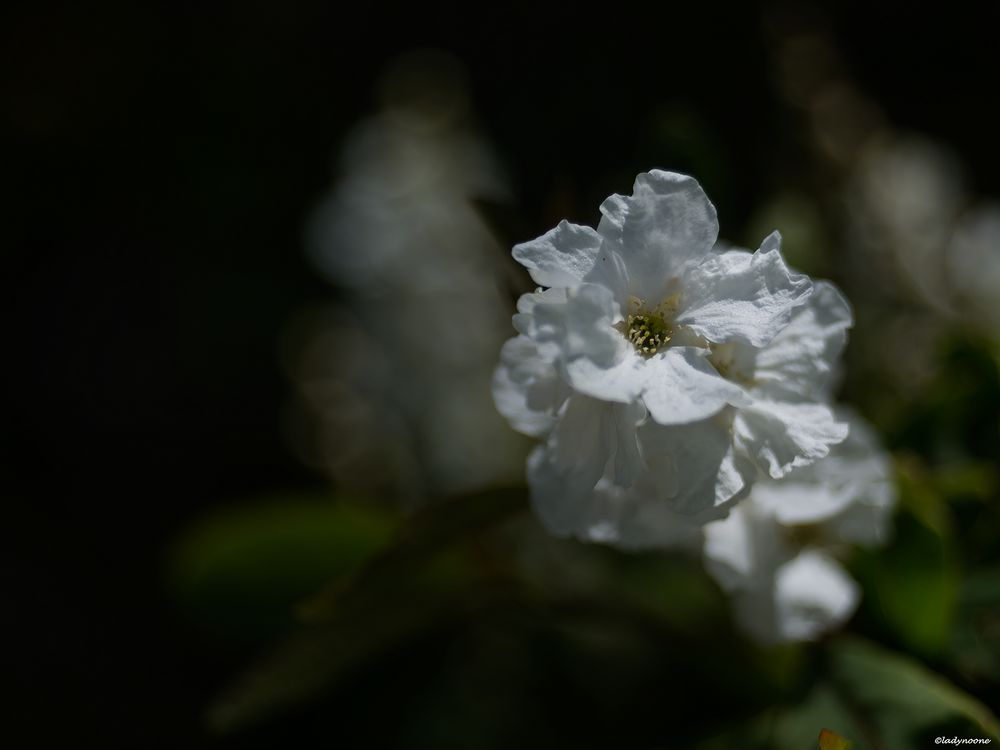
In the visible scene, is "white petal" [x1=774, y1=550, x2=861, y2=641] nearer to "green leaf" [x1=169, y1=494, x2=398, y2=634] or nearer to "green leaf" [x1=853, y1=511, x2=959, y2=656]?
"green leaf" [x1=853, y1=511, x2=959, y2=656]

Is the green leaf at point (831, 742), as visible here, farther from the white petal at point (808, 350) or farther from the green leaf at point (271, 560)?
the green leaf at point (271, 560)

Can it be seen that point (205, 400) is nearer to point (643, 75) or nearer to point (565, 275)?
point (643, 75)

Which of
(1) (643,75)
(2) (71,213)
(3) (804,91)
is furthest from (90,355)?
(3) (804,91)

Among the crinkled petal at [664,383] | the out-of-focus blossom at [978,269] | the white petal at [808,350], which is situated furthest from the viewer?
the out-of-focus blossom at [978,269]

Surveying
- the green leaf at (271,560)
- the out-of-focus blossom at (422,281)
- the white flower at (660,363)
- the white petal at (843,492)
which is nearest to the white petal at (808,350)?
the white flower at (660,363)

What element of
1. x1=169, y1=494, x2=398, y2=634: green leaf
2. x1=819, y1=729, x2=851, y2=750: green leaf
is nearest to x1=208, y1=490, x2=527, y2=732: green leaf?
x1=169, y1=494, x2=398, y2=634: green leaf

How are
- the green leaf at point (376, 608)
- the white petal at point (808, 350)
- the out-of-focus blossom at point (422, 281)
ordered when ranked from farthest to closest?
the out-of-focus blossom at point (422, 281), the green leaf at point (376, 608), the white petal at point (808, 350)

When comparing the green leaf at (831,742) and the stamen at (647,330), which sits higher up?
the stamen at (647,330)
